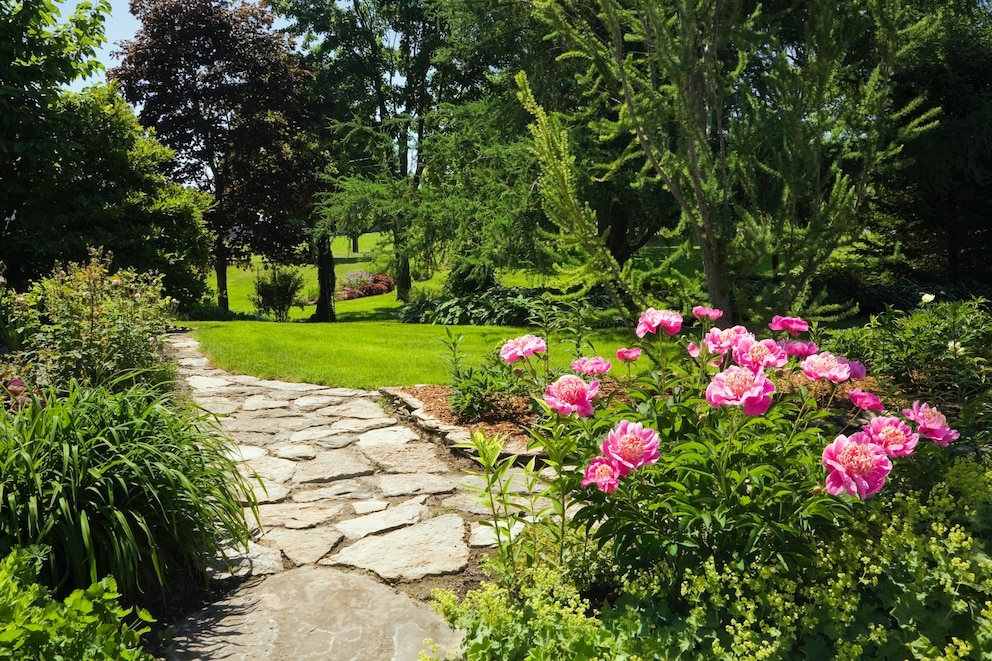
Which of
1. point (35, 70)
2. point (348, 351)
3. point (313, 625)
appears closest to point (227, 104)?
point (35, 70)

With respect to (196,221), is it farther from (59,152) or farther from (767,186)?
(767,186)

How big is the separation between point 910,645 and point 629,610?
0.78m

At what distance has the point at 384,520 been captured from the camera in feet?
12.3

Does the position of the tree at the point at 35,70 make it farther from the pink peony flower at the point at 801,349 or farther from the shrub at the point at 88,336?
the pink peony flower at the point at 801,349

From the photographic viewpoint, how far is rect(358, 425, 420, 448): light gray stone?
5242mm

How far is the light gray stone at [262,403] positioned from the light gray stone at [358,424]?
84cm

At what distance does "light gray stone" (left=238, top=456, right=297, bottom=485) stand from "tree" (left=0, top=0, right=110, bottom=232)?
21.5 ft

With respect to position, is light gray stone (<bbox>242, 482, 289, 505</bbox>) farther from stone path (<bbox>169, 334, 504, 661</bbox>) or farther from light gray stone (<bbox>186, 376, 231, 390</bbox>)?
light gray stone (<bbox>186, 376, 231, 390</bbox>)

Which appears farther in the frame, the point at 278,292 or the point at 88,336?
the point at 278,292

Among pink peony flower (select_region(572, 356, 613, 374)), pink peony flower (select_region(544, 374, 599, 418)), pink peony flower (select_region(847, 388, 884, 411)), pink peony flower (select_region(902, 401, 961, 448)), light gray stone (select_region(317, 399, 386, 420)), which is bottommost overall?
light gray stone (select_region(317, 399, 386, 420))

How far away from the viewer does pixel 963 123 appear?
10617 millimetres

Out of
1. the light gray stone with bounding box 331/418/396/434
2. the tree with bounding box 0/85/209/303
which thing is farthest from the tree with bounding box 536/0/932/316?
the tree with bounding box 0/85/209/303

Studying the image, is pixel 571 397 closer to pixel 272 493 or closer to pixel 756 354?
pixel 756 354

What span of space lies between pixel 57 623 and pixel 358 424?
3.85 meters
